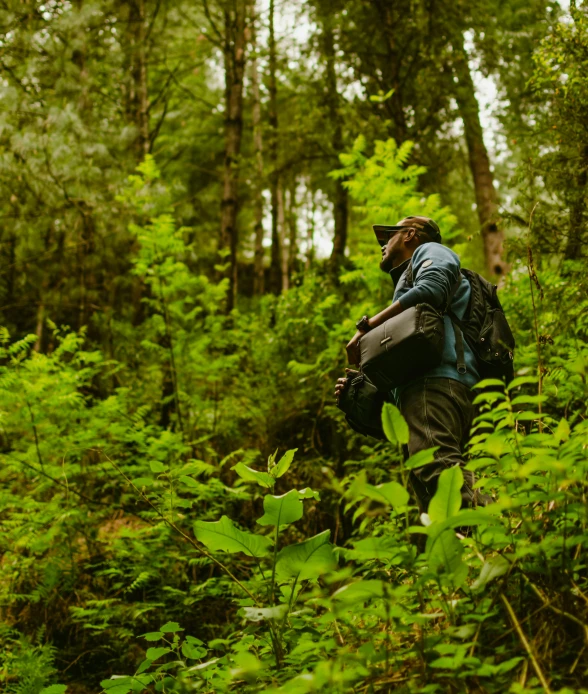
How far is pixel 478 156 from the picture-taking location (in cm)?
1140

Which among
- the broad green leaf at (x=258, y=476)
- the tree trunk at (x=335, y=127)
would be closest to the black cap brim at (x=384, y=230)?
the broad green leaf at (x=258, y=476)

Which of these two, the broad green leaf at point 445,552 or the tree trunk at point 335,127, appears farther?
the tree trunk at point 335,127

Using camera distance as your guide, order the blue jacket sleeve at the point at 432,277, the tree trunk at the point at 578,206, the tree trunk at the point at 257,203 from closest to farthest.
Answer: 1. the blue jacket sleeve at the point at 432,277
2. the tree trunk at the point at 578,206
3. the tree trunk at the point at 257,203

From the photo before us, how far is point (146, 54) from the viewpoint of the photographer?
41.0 ft

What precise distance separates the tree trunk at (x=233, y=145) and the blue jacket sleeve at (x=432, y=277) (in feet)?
21.3

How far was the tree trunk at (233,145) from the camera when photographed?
9.86 metres

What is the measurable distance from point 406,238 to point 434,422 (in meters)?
1.38

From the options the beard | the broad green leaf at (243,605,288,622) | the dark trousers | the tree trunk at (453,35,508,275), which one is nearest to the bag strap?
the dark trousers

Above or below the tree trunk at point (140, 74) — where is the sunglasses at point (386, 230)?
below

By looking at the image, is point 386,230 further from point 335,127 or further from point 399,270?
→ point 335,127

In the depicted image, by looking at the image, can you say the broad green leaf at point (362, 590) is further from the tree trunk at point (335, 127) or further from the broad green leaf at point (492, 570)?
the tree trunk at point (335, 127)

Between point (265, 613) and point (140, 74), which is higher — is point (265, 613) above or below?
below

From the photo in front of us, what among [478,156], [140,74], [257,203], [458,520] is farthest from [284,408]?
[257,203]

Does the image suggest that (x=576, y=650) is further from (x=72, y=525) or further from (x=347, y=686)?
(x=72, y=525)
